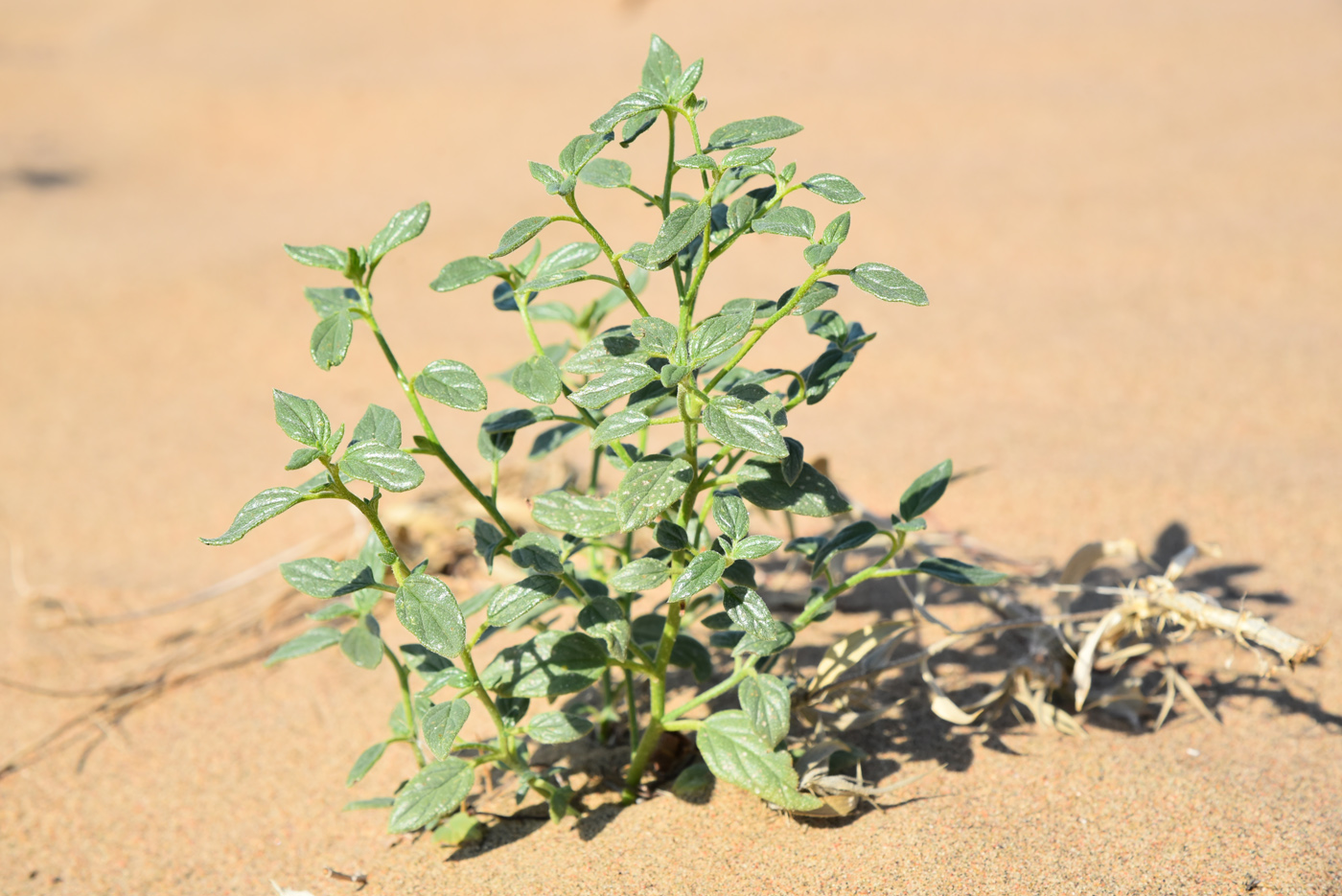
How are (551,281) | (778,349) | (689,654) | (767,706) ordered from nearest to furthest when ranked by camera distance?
(551,281) < (767,706) < (689,654) < (778,349)

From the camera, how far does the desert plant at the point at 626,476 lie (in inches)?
41.4

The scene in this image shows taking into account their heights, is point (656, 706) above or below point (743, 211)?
below

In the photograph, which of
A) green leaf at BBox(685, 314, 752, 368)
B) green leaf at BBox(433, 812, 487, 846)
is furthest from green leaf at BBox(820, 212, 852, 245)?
green leaf at BBox(433, 812, 487, 846)

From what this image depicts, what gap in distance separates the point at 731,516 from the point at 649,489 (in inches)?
3.6

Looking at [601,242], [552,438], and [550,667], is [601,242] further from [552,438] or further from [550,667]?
[550,667]

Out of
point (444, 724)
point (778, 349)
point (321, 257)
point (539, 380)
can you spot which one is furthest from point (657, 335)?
point (778, 349)

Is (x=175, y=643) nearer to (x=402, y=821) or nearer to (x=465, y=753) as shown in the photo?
(x=465, y=753)

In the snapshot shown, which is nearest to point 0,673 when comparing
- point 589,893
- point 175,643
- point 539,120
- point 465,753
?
point 175,643

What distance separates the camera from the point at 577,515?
121 cm

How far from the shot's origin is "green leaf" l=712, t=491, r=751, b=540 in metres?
1.12

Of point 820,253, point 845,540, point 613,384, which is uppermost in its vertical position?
point 820,253

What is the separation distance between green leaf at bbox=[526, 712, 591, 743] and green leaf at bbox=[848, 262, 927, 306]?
63 centimetres

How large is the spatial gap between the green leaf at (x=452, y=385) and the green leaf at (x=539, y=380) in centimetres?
5

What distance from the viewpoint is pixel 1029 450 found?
2.57 meters
